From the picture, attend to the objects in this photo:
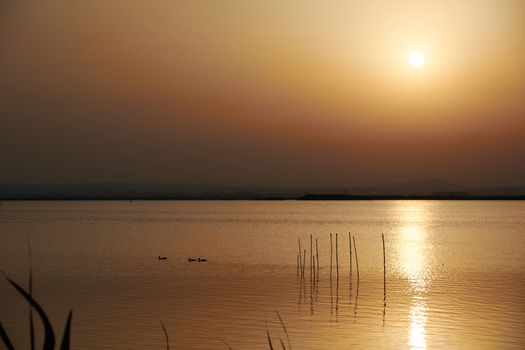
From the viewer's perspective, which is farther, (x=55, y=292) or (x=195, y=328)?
(x=55, y=292)

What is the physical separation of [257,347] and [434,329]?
626 cm

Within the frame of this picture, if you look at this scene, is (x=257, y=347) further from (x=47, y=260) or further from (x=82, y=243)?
(x=82, y=243)

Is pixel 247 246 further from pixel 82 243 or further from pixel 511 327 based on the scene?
pixel 511 327

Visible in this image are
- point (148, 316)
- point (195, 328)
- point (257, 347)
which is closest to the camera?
point (257, 347)

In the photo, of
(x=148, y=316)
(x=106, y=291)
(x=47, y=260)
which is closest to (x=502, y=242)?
(x=47, y=260)

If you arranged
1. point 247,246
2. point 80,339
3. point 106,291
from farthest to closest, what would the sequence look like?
1. point 247,246
2. point 106,291
3. point 80,339

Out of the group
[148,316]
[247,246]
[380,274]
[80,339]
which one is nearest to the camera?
[80,339]

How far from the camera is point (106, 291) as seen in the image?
31953mm

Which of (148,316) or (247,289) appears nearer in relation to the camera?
(148,316)

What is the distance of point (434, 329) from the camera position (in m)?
22.4

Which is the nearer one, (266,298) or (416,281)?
(266,298)

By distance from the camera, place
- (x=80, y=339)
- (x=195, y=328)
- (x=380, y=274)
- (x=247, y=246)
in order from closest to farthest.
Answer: (x=80, y=339) < (x=195, y=328) < (x=380, y=274) < (x=247, y=246)

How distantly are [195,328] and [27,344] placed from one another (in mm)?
4732

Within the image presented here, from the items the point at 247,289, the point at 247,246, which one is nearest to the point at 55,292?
the point at 247,289
